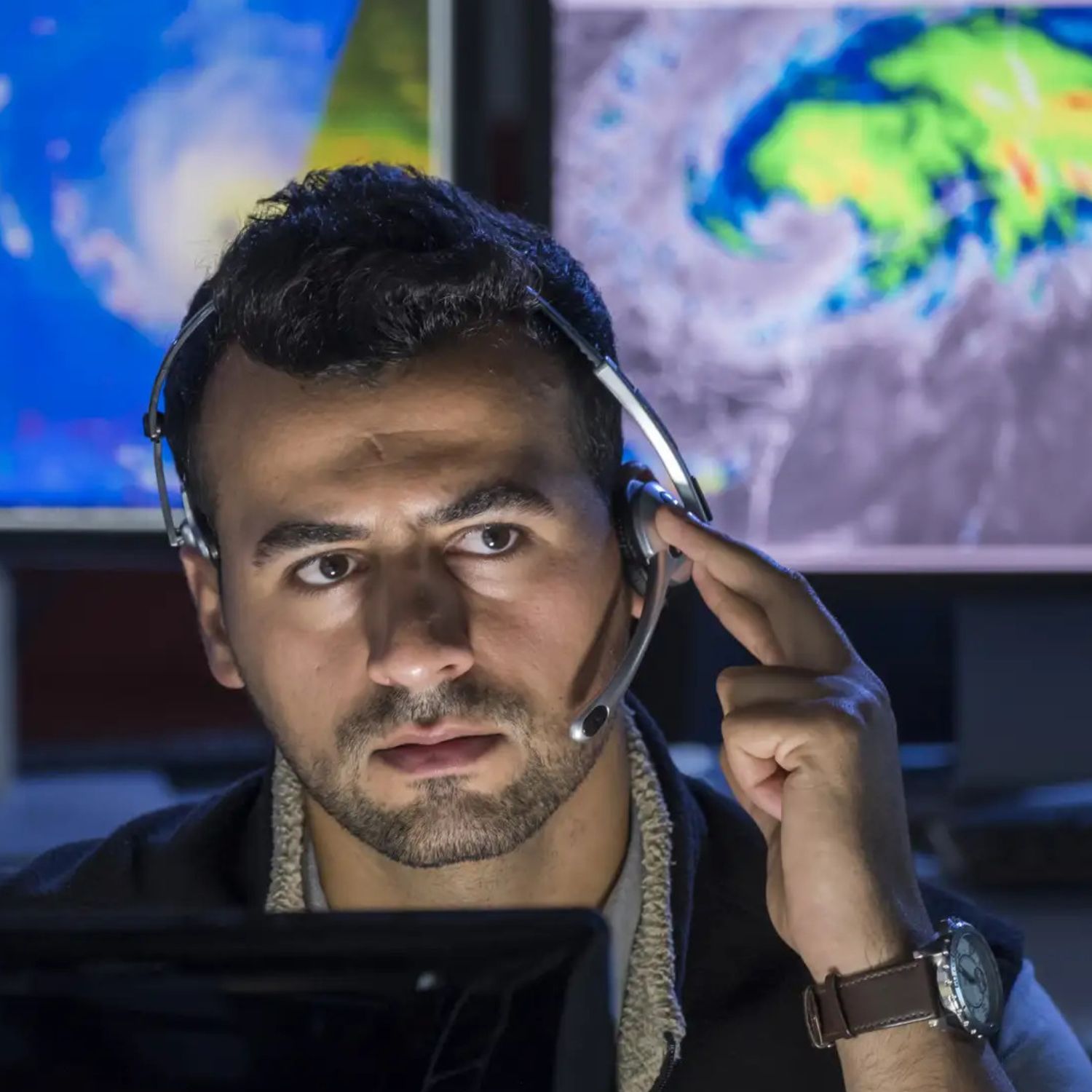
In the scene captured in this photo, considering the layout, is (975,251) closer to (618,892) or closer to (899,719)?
(899,719)

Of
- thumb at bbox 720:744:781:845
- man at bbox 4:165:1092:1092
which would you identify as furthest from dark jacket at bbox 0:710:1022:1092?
thumb at bbox 720:744:781:845

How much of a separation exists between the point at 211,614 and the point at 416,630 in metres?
0.26

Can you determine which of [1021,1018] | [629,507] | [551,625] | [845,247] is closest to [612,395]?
[629,507]

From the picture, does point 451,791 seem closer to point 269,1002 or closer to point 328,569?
point 328,569

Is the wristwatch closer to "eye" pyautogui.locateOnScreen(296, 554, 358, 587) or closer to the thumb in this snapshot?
the thumb

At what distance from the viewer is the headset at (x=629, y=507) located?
113 centimetres

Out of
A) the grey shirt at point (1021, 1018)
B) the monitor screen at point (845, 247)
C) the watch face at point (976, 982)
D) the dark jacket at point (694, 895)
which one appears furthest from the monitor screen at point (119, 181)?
the watch face at point (976, 982)

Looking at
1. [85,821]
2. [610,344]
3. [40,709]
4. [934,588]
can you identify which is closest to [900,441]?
[934,588]

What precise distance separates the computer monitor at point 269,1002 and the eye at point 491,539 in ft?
1.60

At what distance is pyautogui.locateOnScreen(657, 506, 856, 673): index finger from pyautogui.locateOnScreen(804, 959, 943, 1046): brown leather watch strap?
0.20 metres

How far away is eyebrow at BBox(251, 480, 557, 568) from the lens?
1.15m

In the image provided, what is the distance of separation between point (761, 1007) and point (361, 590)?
0.41m

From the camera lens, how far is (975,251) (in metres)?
1.58

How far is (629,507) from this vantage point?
1.22 metres
